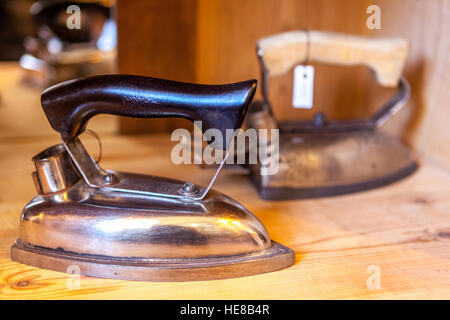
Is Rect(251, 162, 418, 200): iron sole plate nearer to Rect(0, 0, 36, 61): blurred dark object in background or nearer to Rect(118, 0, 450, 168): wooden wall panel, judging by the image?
Rect(118, 0, 450, 168): wooden wall panel

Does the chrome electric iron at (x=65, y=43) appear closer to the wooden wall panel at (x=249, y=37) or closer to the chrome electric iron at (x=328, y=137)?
the wooden wall panel at (x=249, y=37)

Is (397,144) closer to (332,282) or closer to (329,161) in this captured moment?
(329,161)

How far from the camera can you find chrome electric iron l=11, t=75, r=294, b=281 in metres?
0.49

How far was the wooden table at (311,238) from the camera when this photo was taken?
474mm

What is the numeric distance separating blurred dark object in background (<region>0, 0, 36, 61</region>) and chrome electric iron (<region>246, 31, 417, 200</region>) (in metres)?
0.63

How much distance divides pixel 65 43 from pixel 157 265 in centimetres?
77

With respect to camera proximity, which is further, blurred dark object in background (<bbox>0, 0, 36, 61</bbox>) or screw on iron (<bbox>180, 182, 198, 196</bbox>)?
blurred dark object in background (<bbox>0, 0, 36, 61</bbox>)

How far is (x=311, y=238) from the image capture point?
0.59m

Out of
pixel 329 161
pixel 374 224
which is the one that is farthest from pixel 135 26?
pixel 374 224

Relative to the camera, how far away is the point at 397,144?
31.0 inches

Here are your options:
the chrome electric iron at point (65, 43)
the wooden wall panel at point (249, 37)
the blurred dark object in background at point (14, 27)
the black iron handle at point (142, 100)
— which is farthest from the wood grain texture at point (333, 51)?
the blurred dark object in background at point (14, 27)

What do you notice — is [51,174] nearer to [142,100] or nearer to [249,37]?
[142,100]

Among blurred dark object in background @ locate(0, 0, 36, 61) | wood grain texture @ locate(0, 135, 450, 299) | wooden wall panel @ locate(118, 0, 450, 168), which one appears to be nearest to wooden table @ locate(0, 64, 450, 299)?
wood grain texture @ locate(0, 135, 450, 299)
